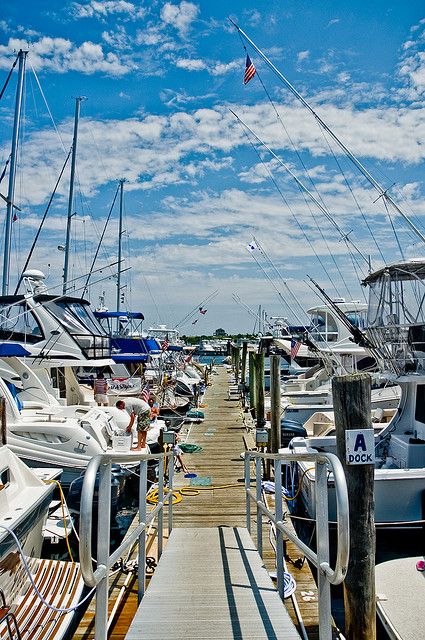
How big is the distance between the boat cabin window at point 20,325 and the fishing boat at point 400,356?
8.90m

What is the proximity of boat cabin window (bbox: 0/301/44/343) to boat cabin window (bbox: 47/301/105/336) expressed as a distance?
0.75 metres

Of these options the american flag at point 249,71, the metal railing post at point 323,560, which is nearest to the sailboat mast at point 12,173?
the american flag at point 249,71

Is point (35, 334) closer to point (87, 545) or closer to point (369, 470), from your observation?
point (369, 470)

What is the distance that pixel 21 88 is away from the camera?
23.0 meters

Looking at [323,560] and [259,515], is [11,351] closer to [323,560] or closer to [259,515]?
[259,515]

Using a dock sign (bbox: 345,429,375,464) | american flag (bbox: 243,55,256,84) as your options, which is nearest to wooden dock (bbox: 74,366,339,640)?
a dock sign (bbox: 345,429,375,464)

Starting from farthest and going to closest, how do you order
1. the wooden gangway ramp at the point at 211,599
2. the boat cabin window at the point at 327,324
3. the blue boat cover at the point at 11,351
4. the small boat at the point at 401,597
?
the boat cabin window at the point at 327,324 → the blue boat cover at the point at 11,351 → the small boat at the point at 401,597 → the wooden gangway ramp at the point at 211,599

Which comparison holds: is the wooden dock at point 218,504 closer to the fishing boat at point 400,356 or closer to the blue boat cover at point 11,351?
the fishing boat at point 400,356

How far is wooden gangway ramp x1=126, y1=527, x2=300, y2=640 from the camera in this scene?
176 inches

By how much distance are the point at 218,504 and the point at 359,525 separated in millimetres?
5148

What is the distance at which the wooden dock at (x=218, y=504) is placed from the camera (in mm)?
5746

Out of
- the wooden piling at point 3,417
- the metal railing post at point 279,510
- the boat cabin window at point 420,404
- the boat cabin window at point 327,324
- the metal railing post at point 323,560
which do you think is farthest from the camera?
the boat cabin window at point 327,324

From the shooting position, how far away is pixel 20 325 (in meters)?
16.6

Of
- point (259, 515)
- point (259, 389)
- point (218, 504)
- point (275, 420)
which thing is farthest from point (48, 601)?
point (259, 389)
